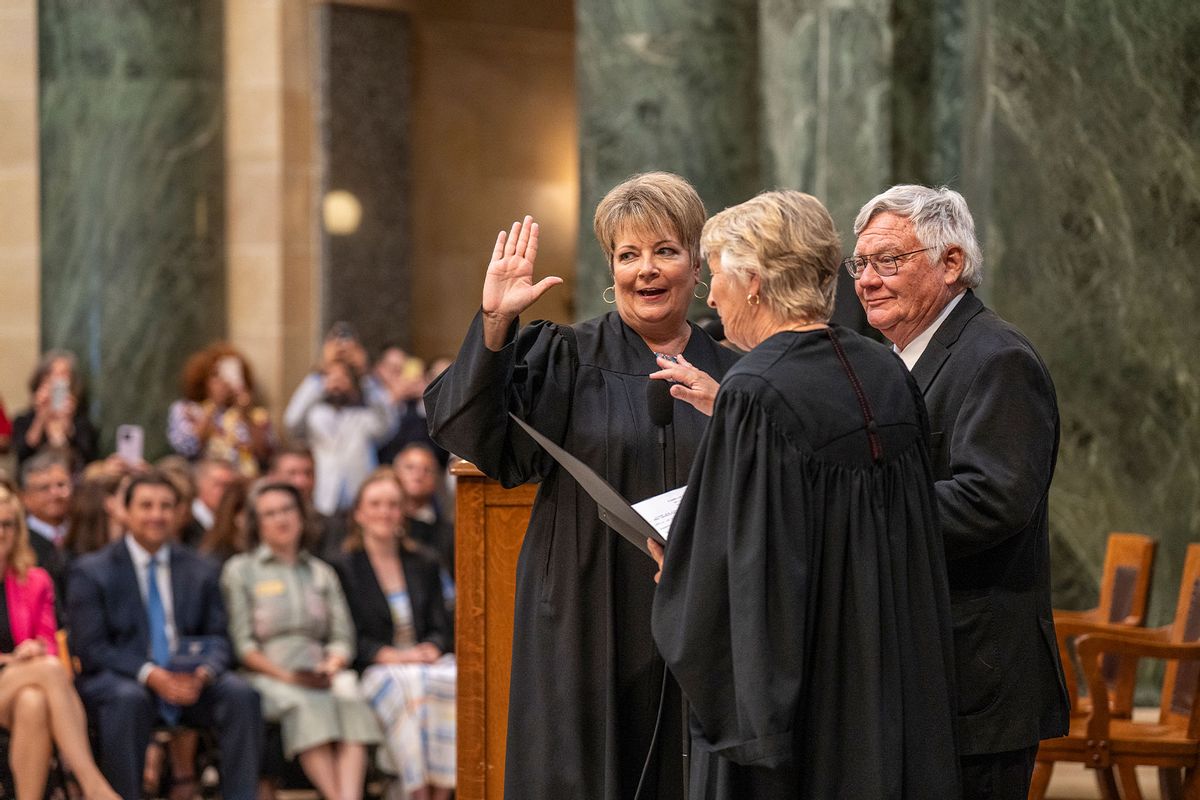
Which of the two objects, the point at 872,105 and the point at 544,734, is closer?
the point at 544,734

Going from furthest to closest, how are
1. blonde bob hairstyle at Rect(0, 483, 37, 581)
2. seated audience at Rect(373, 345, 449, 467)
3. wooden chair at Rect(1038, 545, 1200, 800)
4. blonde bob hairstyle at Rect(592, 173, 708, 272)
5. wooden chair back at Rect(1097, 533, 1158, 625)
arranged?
seated audience at Rect(373, 345, 449, 467), blonde bob hairstyle at Rect(0, 483, 37, 581), wooden chair back at Rect(1097, 533, 1158, 625), wooden chair at Rect(1038, 545, 1200, 800), blonde bob hairstyle at Rect(592, 173, 708, 272)

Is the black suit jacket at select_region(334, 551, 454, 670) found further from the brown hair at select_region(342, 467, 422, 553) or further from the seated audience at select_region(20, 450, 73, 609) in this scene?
the seated audience at select_region(20, 450, 73, 609)

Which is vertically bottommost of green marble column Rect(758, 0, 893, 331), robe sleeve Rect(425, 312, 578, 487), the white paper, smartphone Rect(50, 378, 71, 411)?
smartphone Rect(50, 378, 71, 411)

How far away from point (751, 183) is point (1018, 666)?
4.52 metres

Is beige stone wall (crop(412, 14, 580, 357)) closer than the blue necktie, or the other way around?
the blue necktie

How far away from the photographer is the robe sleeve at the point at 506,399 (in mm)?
3641

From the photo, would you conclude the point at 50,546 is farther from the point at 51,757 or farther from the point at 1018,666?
the point at 1018,666

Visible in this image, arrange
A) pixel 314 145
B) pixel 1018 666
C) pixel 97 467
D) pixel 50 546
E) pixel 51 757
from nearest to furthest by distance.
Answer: pixel 1018 666 < pixel 51 757 < pixel 50 546 < pixel 97 467 < pixel 314 145

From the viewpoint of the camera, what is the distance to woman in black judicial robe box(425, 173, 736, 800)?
3658 mm

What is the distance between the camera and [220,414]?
1128cm

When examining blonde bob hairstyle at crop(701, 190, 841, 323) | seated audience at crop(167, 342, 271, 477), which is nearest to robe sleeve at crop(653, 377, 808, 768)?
blonde bob hairstyle at crop(701, 190, 841, 323)

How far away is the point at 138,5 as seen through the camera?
11.0 meters

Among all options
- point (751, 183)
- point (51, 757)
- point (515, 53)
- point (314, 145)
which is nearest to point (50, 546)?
point (51, 757)

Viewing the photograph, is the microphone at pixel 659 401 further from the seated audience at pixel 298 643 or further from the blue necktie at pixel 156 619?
the blue necktie at pixel 156 619
